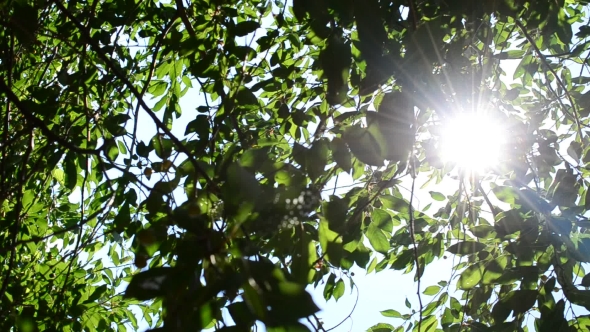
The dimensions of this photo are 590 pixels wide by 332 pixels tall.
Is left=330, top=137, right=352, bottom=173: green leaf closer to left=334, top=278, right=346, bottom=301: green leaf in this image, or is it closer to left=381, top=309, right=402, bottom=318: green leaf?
left=334, top=278, right=346, bottom=301: green leaf

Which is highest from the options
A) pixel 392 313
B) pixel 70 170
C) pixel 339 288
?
pixel 70 170

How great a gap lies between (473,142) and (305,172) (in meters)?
1.00

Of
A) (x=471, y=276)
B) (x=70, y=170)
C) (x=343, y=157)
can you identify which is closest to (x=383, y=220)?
(x=471, y=276)

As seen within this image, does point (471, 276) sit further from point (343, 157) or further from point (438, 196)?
point (343, 157)

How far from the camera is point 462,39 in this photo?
187 centimetres

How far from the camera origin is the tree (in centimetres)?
78

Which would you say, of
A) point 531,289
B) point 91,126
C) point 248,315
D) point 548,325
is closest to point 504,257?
point 531,289

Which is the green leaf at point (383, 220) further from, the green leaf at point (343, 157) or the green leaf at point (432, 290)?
the green leaf at point (432, 290)

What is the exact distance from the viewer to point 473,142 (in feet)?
6.26

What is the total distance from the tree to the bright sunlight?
52 mm

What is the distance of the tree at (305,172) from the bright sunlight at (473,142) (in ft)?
0.17

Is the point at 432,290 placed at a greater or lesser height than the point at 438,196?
lesser

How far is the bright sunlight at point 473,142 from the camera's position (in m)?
1.82

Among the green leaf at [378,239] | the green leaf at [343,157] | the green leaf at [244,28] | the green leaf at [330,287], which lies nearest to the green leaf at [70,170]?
the green leaf at [244,28]
